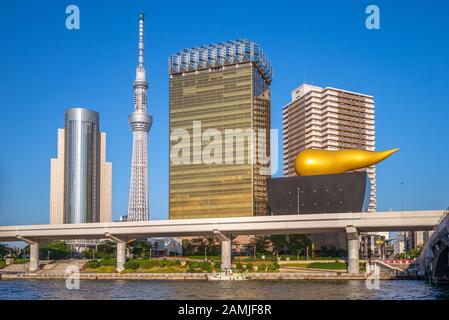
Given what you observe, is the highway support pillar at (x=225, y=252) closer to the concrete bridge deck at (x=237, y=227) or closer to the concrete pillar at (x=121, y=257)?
the concrete bridge deck at (x=237, y=227)

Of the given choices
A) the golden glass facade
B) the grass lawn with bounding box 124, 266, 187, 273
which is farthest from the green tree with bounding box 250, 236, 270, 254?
the golden glass facade

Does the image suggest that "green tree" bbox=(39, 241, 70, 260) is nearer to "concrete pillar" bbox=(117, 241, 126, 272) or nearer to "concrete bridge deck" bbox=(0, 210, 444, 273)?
"concrete bridge deck" bbox=(0, 210, 444, 273)

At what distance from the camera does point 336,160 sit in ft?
351

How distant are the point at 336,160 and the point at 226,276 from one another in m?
32.2

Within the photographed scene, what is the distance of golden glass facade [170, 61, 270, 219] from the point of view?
16662 centimetres

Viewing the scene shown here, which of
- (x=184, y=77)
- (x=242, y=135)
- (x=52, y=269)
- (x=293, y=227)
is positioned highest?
(x=184, y=77)

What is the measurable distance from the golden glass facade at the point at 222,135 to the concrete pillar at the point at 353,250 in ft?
247

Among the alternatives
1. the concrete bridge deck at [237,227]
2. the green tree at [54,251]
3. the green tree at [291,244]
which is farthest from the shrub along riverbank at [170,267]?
the green tree at [54,251]

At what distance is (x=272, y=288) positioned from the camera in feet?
220

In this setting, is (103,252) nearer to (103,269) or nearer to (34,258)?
(34,258)

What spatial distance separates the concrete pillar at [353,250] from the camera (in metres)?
88.2

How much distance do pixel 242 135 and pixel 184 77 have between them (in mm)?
25893
